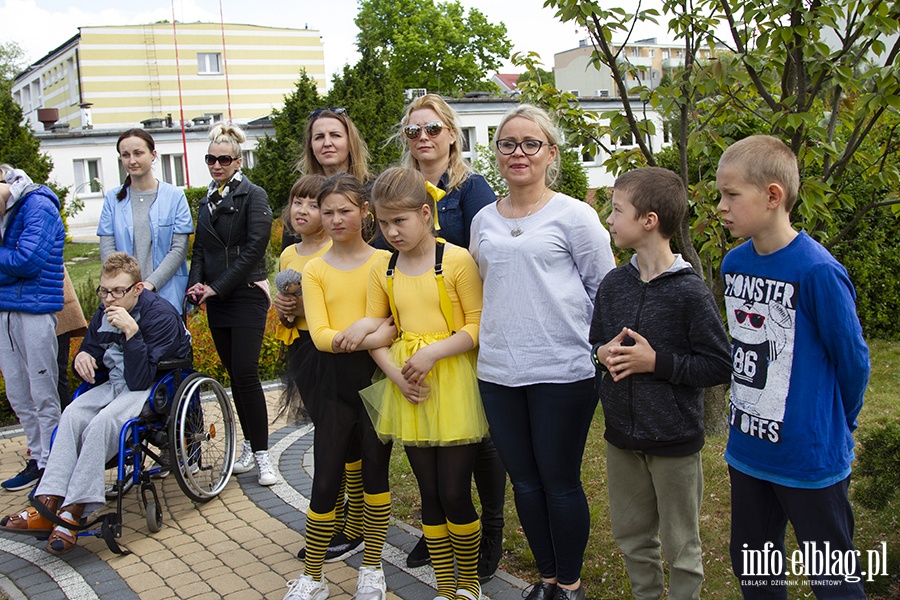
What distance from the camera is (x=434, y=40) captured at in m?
44.9

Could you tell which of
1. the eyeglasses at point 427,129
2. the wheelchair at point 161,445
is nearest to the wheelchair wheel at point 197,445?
the wheelchair at point 161,445

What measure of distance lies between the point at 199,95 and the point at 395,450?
49.5 m

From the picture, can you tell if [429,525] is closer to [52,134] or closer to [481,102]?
[481,102]

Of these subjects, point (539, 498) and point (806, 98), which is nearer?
point (539, 498)

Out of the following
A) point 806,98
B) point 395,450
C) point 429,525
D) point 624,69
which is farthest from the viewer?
point 395,450

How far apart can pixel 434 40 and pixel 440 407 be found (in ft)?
145

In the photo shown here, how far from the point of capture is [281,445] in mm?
6168

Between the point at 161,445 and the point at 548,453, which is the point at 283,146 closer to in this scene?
the point at 161,445

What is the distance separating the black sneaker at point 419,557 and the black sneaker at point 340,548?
33 cm

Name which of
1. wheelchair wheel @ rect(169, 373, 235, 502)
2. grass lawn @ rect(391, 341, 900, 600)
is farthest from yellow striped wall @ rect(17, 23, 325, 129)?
grass lawn @ rect(391, 341, 900, 600)

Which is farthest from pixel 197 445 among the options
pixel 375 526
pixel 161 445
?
pixel 375 526

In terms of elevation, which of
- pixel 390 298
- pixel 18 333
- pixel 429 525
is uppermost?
pixel 390 298

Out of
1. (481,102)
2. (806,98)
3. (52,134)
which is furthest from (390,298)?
(52,134)

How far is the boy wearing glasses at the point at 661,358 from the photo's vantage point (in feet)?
9.07
